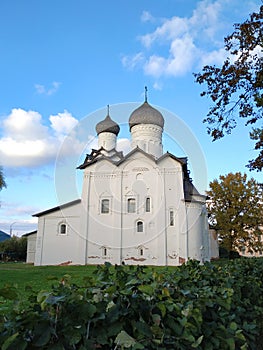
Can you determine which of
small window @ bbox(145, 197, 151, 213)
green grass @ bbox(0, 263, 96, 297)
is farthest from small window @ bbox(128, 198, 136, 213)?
green grass @ bbox(0, 263, 96, 297)

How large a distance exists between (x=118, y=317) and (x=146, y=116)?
3308 cm

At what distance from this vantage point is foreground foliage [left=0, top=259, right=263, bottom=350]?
1.50 m

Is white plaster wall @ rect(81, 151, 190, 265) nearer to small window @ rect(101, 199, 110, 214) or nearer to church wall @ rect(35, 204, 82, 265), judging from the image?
small window @ rect(101, 199, 110, 214)

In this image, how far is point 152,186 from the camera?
98.4 ft

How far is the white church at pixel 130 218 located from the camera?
28.8 meters

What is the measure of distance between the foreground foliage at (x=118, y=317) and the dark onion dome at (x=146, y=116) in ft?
104

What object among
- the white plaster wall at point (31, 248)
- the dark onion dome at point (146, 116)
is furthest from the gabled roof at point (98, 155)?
the white plaster wall at point (31, 248)

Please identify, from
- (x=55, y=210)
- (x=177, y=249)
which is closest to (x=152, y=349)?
(x=177, y=249)

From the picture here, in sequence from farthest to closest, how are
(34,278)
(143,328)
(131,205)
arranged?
1. (131,205)
2. (34,278)
3. (143,328)

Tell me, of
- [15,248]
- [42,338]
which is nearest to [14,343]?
[42,338]

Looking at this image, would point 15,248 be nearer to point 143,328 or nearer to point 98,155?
point 98,155

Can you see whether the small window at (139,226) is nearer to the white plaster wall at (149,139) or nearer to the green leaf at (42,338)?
the white plaster wall at (149,139)

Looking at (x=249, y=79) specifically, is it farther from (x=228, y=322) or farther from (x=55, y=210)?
(x=55, y=210)

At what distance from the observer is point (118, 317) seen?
177cm
